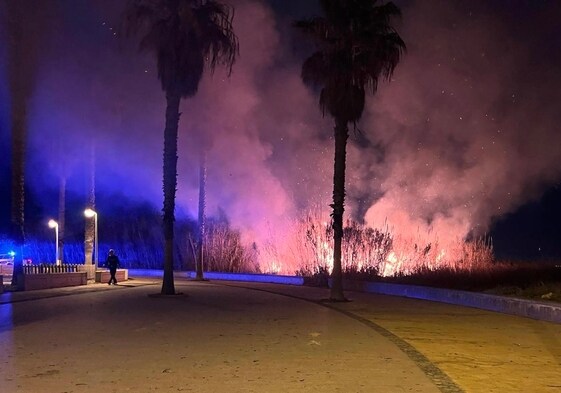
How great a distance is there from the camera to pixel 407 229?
34.9 m

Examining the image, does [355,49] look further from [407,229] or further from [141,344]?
[407,229]

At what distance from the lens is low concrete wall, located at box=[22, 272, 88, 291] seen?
Result: 21.9 metres

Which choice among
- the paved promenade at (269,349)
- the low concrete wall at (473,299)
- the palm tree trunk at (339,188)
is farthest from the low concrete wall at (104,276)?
the palm tree trunk at (339,188)

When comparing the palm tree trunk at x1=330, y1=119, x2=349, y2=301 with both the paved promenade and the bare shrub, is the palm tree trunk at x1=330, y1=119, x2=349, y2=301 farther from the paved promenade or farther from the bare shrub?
the bare shrub

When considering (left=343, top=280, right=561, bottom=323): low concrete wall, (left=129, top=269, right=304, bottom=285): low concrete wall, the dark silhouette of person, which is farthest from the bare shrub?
(left=343, top=280, right=561, bottom=323): low concrete wall

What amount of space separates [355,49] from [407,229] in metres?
16.7

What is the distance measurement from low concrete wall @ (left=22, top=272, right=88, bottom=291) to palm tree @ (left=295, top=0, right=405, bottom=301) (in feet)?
34.2

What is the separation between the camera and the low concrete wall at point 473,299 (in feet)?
46.5

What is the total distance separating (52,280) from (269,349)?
52.9 feet

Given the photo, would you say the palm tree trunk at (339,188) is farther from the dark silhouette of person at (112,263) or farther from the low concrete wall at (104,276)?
the low concrete wall at (104,276)

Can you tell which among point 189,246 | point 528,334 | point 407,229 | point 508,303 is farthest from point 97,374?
point 189,246

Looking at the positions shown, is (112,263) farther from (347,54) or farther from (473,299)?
(473,299)

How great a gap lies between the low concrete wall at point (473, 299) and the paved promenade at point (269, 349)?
1.28 ft

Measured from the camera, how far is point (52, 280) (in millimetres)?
23547
